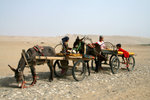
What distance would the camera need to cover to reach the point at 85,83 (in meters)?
8.08

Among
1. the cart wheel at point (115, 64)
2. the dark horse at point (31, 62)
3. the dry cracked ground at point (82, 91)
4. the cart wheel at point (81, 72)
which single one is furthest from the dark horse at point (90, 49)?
the dry cracked ground at point (82, 91)

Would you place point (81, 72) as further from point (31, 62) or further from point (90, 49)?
point (31, 62)

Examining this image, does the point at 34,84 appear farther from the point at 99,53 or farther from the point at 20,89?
the point at 99,53

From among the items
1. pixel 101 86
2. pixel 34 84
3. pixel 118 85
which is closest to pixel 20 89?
pixel 34 84

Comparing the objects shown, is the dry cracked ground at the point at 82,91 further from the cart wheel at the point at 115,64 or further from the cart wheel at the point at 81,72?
the cart wheel at the point at 115,64

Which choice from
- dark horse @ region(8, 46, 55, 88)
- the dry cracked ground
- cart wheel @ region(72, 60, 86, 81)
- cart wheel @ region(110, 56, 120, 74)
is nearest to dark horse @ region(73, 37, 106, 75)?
cart wheel @ region(110, 56, 120, 74)

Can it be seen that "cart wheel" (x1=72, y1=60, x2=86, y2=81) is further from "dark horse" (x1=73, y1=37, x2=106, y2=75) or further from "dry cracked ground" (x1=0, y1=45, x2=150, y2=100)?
"dark horse" (x1=73, y1=37, x2=106, y2=75)

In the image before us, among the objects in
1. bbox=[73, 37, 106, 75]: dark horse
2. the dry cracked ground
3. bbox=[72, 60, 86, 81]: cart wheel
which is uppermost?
bbox=[73, 37, 106, 75]: dark horse

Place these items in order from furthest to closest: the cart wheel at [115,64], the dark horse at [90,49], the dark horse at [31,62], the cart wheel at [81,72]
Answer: the cart wheel at [115,64]
the dark horse at [90,49]
the cart wheel at [81,72]
the dark horse at [31,62]

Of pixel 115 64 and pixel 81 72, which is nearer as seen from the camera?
pixel 81 72

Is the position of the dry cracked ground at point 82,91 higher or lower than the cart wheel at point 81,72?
lower

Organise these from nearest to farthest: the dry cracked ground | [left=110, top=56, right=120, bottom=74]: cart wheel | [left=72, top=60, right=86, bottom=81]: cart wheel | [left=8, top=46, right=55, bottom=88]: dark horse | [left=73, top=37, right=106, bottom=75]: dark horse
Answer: the dry cracked ground, [left=8, top=46, right=55, bottom=88]: dark horse, [left=72, top=60, right=86, bottom=81]: cart wheel, [left=73, top=37, right=106, bottom=75]: dark horse, [left=110, top=56, right=120, bottom=74]: cart wheel

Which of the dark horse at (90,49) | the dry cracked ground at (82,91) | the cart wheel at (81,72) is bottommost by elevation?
the dry cracked ground at (82,91)

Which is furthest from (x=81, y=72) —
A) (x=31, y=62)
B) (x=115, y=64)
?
(x=31, y=62)
